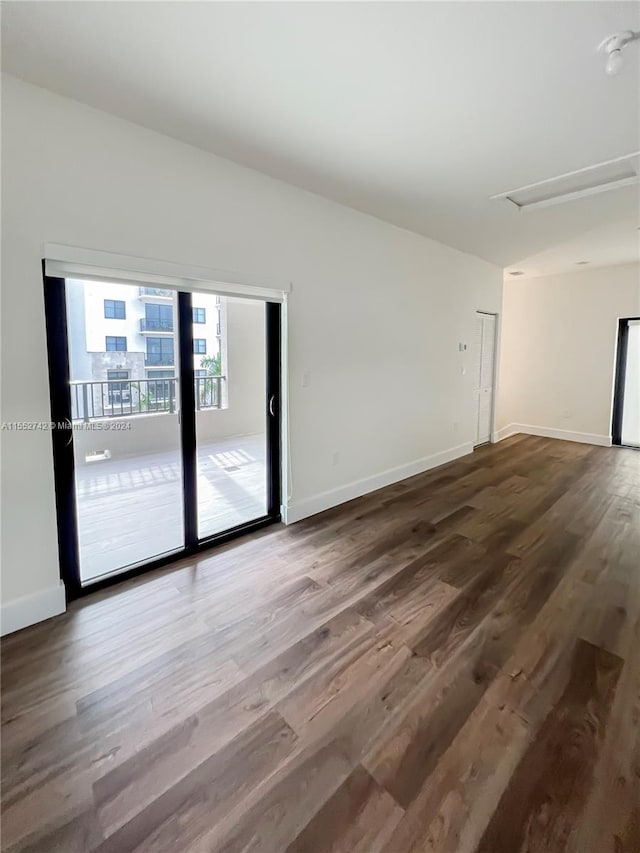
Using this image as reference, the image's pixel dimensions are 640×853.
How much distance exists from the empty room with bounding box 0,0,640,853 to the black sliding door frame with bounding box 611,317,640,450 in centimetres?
270

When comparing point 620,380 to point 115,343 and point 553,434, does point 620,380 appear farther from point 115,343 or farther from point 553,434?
point 115,343

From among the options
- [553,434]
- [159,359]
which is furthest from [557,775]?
[553,434]

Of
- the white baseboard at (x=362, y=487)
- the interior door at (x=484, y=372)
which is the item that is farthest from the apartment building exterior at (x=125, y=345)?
the interior door at (x=484, y=372)

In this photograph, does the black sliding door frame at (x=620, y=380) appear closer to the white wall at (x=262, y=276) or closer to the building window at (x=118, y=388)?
the white wall at (x=262, y=276)

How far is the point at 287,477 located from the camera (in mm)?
3527

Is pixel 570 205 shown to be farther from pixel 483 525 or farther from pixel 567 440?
pixel 567 440

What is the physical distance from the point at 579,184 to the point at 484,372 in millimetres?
3443

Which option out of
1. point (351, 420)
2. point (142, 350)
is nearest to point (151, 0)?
point (142, 350)

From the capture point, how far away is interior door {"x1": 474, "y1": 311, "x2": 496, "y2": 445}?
20.1ft

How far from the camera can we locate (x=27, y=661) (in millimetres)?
1958

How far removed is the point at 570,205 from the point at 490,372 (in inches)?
127

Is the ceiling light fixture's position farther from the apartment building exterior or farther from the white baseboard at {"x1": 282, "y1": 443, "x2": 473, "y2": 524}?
the white baseboard at {"x1": 282, "y1": 443, "x2": 473, "y2": 524}

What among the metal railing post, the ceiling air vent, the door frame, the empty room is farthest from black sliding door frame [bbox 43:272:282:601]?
the door frame

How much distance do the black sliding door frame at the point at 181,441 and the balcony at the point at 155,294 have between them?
8cm
